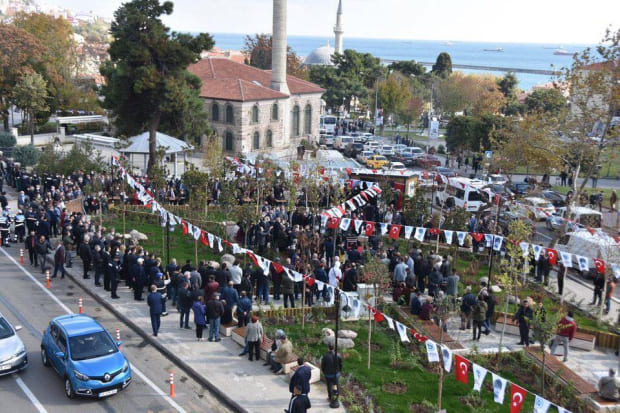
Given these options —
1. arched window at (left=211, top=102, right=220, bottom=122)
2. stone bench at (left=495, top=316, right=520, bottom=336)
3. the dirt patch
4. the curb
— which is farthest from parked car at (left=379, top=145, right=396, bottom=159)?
the dirt patch

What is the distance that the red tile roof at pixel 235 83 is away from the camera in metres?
50.2

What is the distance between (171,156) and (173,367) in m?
30.4

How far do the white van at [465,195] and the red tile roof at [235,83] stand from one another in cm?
2105

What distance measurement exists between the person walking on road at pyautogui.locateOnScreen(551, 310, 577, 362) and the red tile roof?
119 ft

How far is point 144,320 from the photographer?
18078 mm

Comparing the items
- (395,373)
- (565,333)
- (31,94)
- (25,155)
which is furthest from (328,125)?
(395,373)

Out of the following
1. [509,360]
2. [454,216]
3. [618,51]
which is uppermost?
[618,51]

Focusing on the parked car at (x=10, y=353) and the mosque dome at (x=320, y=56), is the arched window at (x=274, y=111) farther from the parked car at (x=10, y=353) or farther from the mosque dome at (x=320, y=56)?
the mosque dome at (x=320, y=56)

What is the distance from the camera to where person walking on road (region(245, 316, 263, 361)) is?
15.4 meters

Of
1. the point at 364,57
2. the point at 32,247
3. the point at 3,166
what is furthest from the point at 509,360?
the point at 364,57

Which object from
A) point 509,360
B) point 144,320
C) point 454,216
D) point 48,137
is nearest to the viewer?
point 509,360

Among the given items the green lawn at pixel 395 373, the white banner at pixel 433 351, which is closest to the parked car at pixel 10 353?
the green lawn at pixel 395 373

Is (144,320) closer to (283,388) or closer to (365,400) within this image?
(283,388)

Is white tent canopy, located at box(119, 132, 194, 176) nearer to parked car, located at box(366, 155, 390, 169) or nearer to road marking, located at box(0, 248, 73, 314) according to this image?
road marking, located at box(0, 248, 73, 314)
